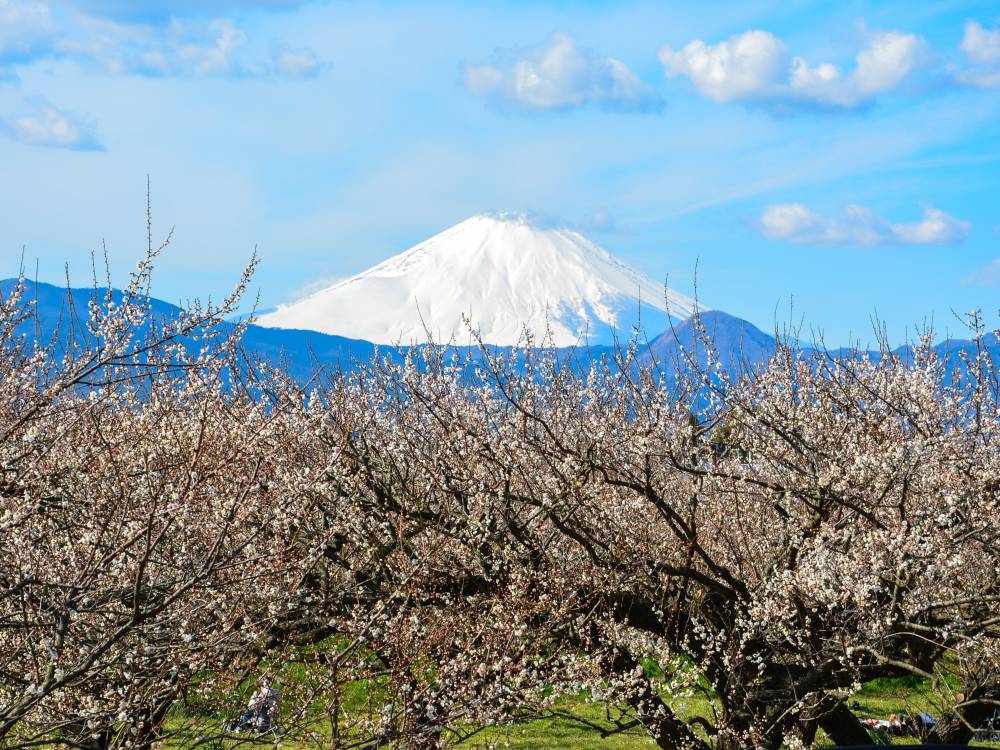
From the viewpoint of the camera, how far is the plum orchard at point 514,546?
6199 mm

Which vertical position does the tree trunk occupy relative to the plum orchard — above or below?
below

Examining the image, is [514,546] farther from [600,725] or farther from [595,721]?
[595,721]

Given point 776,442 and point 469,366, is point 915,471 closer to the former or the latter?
point 776,442

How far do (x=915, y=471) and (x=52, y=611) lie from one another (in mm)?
7167

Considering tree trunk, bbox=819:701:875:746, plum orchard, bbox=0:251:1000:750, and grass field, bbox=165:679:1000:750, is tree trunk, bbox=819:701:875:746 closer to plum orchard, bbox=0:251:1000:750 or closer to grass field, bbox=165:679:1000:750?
plum orchard, bbox=0:251:1000:750

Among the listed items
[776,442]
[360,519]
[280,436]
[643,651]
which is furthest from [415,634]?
[776,442]

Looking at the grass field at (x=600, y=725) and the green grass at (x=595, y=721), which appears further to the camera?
the grass field at (x=600, y=725)

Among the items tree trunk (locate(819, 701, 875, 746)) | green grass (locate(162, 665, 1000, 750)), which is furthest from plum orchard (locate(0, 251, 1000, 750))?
green grass (locate(162, 665, 1000, 750))

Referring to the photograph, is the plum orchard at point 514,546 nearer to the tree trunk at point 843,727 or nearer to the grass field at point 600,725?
the tree trunk at point 843,727

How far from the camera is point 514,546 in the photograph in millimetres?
8281

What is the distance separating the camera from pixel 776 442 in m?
9.69

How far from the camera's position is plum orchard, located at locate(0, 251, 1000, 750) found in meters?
6.20

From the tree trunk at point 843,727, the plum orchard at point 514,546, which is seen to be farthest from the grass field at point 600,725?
the plum orchard at point 514,546

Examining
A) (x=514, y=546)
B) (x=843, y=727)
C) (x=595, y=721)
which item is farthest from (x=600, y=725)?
(x=514, y=546)
